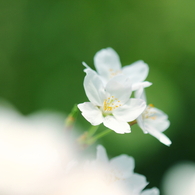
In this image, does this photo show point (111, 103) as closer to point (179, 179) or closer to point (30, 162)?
point (30, 162)

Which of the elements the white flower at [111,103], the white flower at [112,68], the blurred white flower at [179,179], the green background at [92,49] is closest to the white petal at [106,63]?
the white flower at [112,68]

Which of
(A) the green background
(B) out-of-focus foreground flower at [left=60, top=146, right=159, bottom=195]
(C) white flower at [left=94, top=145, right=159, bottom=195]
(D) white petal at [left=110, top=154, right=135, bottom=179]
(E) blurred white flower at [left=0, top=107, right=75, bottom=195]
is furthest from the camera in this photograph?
(A) the green background

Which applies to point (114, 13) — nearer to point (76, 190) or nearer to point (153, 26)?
point (153, 26)

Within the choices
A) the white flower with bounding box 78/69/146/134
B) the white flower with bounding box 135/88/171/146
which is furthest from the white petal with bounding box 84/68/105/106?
the white flower with bounding box 135/88/171/146

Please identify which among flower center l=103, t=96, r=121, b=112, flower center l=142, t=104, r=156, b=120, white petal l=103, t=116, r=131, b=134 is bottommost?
flower center l=142, t=104, r=156, b=120

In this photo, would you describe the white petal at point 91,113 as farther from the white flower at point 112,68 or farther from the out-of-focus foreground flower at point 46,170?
the white flower at point 112,68

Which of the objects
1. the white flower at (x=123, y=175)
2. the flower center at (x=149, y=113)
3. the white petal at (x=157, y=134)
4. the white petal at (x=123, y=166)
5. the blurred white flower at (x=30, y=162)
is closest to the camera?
the blurred white flower at (x=30, y=162)

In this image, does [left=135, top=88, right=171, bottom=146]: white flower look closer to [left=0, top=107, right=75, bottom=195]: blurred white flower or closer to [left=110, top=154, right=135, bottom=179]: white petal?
[left=110, top=154, right=135, bottom=179]: white petal
